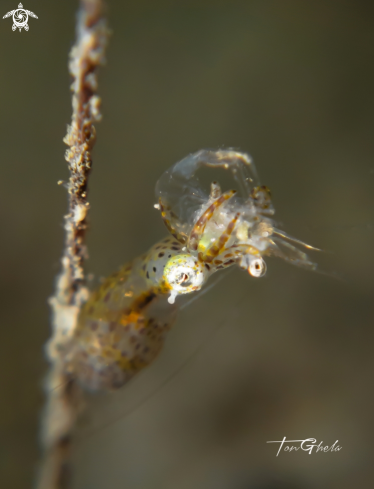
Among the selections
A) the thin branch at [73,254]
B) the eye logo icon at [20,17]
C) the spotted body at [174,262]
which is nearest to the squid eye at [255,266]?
the spotted body at [174,262]

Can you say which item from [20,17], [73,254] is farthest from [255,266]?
[20,17]

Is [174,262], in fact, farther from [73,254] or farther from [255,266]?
[73,254]

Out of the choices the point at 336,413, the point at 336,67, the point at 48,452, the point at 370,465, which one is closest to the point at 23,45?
the point at 48,452

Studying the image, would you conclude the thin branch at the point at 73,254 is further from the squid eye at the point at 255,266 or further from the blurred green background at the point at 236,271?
the squid eye at the point at 255,266

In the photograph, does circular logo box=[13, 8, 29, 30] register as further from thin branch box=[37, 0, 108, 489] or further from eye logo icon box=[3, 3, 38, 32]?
thin branch box=[37, 0, 108, 489]

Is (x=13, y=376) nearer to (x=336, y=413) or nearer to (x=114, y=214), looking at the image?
(x=114, y=214)

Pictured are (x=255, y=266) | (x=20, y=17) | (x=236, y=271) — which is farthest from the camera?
(x=236, y=271)

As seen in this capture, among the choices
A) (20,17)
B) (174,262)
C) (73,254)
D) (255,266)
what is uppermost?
(20,17)

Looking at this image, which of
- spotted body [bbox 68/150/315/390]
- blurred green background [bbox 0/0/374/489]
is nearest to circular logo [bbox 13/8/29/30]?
blurred green background [bbox 0/0/374/489]
